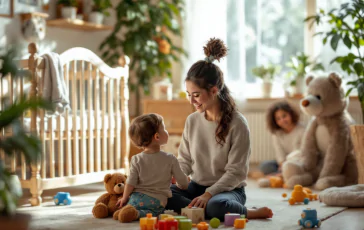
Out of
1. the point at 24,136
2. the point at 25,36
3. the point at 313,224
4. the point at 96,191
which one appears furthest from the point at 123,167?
the point at 24,136

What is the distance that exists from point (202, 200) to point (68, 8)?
2.60 m

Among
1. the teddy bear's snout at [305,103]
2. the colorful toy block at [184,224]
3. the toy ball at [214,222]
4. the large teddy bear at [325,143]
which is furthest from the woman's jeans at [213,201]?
the teddy bear's snout at [305,103]

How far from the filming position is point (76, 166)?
10.6ft

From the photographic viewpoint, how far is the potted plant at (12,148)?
1456mm

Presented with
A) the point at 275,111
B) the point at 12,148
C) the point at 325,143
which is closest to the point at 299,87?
the point at 275,111

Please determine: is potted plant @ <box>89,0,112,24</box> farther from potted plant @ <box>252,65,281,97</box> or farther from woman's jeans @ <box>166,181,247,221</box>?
woman's jeans @ <box>166,181,247,221</box>

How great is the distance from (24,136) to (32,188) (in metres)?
1.46

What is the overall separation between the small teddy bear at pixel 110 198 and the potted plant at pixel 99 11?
2314 millimetres

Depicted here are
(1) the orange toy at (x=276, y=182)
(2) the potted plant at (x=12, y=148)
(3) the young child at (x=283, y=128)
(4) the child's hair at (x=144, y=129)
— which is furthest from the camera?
(3) the young child at (x=283, y=128)

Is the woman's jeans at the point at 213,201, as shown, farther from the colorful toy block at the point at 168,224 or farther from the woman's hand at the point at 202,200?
the colorful toy block at the point at 168,224

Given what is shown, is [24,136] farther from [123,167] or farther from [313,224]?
[123,167]

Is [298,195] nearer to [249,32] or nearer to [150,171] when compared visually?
[150,171]

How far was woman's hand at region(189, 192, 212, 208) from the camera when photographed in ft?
7.59

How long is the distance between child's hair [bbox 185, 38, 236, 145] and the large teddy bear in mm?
1150
